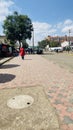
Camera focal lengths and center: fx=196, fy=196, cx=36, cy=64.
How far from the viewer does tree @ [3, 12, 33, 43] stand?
207 feet

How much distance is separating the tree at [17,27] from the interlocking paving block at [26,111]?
187 feet

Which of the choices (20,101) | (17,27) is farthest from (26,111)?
(17,27)

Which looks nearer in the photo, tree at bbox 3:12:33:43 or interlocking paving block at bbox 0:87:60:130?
interlocking paving block at bbox 0:87:60:130

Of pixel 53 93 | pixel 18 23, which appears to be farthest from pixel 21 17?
pixel 53 93

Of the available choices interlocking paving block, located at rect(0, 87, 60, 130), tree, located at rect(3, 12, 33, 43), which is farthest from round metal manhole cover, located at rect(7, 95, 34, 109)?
tree, located at rect(3, 12, 33, 43)

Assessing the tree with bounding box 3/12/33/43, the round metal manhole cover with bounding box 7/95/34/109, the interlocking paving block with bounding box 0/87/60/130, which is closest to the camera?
the interlocking paving block with bounding box 0/87/60/130

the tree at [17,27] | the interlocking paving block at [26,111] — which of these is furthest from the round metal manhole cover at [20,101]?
the tree at [17,27]

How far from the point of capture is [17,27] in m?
63.2

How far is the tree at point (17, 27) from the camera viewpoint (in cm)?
6297

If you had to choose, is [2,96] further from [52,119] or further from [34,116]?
[52,119]

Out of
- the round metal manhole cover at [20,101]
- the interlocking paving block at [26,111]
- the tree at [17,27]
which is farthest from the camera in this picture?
the tree at [17,27]

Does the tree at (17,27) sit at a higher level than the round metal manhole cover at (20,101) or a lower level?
higher

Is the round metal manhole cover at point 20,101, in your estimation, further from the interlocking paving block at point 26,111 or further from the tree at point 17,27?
the tree at point 17,27

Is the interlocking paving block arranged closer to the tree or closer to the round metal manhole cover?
the round metal manhole cover
